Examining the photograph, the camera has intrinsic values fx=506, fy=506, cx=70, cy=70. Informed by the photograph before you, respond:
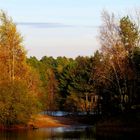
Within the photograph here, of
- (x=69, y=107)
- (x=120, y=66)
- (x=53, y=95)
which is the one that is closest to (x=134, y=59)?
(x=120, y=66)

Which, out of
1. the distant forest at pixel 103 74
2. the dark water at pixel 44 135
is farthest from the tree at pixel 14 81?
the dark water at pixel 44 135

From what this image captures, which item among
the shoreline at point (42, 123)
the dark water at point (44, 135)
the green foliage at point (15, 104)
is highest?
the green foliage at point (15, 104)

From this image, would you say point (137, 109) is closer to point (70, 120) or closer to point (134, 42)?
point (134, 42)

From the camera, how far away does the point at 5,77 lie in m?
66.1

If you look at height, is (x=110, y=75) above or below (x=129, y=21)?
below

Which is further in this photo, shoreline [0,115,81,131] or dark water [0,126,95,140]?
shoreline [0,115,81,131]

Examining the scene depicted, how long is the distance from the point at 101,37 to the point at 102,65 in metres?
4.02

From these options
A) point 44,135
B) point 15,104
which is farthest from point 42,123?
point 44,135

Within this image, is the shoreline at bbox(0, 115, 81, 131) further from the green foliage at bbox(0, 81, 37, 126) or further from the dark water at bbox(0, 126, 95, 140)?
the dark water at bbox(0, 126, 95, 140)

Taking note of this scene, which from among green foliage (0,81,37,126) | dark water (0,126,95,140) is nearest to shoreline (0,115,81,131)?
green foliage (0,81,37,126)

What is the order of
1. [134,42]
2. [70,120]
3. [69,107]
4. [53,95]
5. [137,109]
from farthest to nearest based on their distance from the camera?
[53,95] → [69,107] → [70,120] → [134,42] → [137,109]

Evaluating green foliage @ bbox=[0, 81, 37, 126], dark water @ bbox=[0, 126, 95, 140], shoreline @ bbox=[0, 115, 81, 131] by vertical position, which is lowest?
dark water @ bbox=[0, 126, 95, 140]

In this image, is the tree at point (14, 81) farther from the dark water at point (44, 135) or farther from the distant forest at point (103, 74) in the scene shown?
the dark water at point (44, 135)

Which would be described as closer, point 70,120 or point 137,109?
point 137,109
